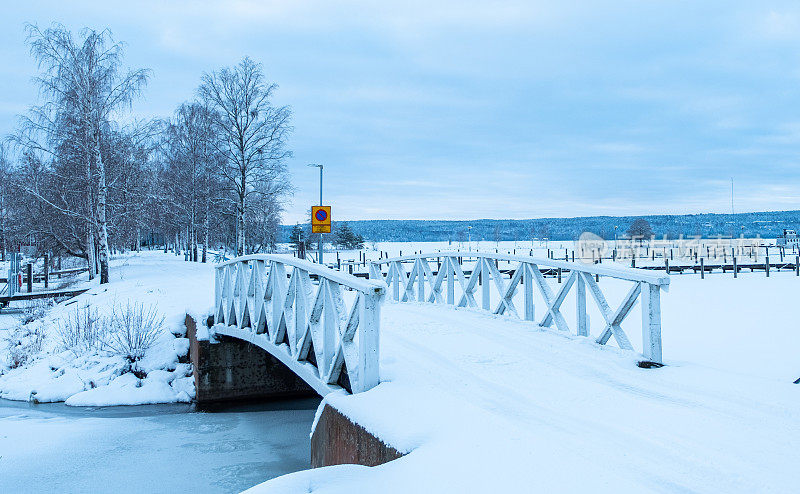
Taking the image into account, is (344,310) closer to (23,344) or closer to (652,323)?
(652,323)

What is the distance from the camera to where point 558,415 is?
414cm

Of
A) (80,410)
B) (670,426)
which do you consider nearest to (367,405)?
(670,426)

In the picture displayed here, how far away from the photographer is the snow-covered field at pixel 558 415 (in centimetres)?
312

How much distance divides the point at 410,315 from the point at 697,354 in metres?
4.19

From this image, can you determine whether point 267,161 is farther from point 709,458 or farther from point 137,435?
point 709,458

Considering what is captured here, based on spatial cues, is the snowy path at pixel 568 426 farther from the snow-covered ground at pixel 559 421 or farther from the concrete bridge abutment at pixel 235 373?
the concrete bridge abutment at pixel 235 373

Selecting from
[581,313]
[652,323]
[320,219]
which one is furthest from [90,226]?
[652,323]

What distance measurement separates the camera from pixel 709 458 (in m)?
3.32

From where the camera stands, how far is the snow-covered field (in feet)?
10.2

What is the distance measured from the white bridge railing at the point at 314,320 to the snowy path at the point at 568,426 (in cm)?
38

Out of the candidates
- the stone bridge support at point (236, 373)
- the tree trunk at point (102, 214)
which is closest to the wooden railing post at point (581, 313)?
the stone bridge support at point (236, 373)

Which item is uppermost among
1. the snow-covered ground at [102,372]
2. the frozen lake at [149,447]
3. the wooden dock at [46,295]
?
the wooden dock at [46,295]

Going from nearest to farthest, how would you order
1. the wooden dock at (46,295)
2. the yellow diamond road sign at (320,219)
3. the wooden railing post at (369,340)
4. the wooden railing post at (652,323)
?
the wooden railing post at (369,340), the wooden railing post at (652,323), the yellow diamond road sign at (320,219), the wooden dock at (46,295)

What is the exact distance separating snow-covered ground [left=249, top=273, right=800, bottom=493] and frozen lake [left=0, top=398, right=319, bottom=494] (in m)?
2.95
